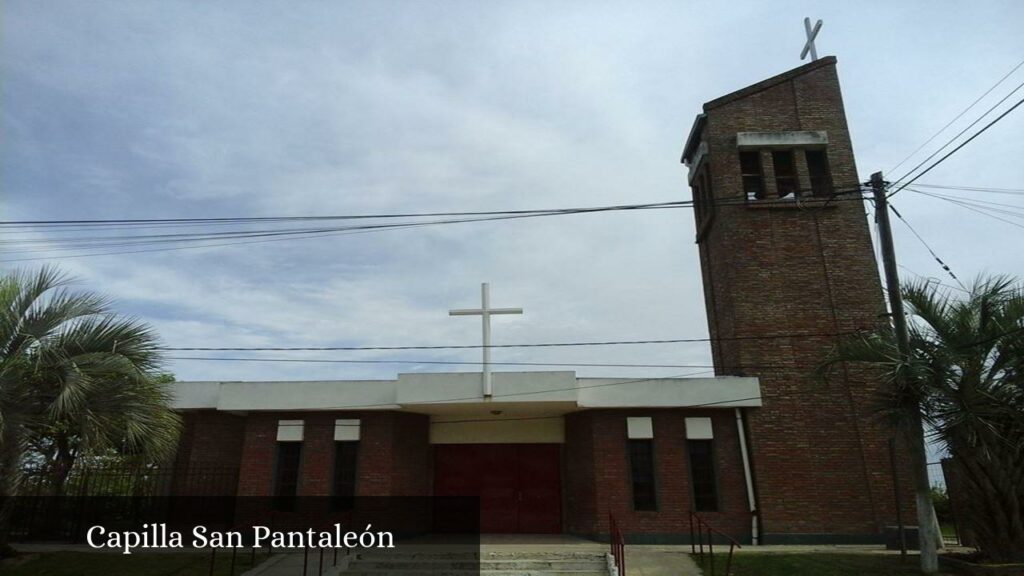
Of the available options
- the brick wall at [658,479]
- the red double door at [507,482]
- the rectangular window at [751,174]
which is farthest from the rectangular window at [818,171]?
the red double door at [507,482]

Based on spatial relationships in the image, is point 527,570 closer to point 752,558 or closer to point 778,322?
point 752,558

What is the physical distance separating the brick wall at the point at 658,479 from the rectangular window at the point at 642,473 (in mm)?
141

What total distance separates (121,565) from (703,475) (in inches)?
506

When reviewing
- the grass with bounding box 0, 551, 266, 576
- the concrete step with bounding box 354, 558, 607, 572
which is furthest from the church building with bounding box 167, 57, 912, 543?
the grass with bounding box 0, 551, 266, 576

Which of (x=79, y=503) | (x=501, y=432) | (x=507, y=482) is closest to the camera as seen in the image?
(x=79, y=503)

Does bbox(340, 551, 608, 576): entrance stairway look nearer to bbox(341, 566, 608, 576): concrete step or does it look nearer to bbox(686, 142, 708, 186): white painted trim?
bbox(341, 566, 608, 576): concrete step

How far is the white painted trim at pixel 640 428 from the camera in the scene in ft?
52.3

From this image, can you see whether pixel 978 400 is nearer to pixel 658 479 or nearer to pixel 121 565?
pixel 658 479

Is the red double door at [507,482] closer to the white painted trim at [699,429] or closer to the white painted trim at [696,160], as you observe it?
the white painted trim at [699,429]

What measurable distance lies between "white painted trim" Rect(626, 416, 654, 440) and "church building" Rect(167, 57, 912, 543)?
0.12 ft

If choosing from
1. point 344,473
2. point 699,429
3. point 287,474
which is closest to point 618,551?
point 699,429

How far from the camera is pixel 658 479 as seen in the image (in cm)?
1562

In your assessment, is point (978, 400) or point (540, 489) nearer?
point (978, 400)

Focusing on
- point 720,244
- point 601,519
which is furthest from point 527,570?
point 720,244
